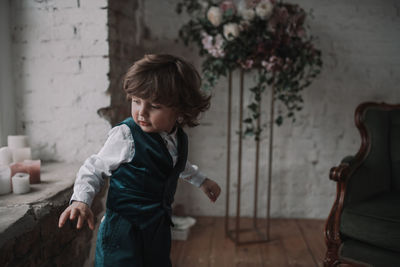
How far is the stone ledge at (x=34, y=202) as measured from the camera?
1.06m

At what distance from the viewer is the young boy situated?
106cm

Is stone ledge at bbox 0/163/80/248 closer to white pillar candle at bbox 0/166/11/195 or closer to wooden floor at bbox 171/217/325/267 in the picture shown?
white pillar candle at bbox 0/166/11/195

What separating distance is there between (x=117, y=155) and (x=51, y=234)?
504mm

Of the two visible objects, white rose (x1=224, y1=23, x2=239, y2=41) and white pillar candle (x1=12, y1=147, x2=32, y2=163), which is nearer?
white pillar candle (x1=12, y1=147, x2=32, y2=163)

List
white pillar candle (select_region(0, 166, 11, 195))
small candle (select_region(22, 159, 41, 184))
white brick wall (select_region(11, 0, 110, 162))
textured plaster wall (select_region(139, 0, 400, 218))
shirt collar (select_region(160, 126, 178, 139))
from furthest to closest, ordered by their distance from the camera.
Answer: textured plaster wall (select_region(139, 0, 400, 218)) → white brick wall (select_region(11, 0, 110, 162)) → small candle (select_region(22, 159, 41, 184)) → white pillar candle (select_region(0, 166, 11, 195)) → shirt collar (select_region(160, 126, 178, 139))

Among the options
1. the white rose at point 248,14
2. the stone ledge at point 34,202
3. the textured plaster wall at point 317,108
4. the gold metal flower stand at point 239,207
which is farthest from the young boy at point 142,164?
the textured plaster wall at point 317,108

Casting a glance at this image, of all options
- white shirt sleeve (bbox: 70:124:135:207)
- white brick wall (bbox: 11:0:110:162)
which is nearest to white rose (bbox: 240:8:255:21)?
white brick wall (bbox: 11:0:110:162)

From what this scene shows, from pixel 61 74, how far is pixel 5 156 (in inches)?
20.6

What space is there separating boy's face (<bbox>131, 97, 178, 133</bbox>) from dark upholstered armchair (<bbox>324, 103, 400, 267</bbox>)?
1087mm

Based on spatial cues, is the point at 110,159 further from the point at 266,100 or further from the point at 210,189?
the point at 266,100

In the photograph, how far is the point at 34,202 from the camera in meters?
1.24

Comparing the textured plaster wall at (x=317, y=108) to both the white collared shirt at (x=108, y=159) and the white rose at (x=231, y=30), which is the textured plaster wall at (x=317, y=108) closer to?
the white rose at (x=231, y=30)

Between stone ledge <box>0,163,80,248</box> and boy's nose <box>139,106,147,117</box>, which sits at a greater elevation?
boy's nose <box>139,106,147,117</box>

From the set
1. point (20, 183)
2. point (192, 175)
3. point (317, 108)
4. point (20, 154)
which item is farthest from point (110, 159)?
point (317, 108)
